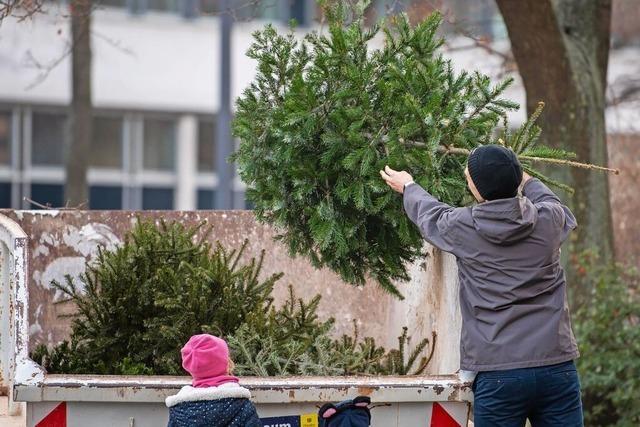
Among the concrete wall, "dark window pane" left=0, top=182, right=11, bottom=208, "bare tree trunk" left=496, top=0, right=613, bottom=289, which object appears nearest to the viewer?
"bare tree trunk" left=496, top=0, right=613, bottom=289

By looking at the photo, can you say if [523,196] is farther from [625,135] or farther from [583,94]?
[625,135]

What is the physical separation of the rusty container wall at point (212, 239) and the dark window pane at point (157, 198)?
19.7 meters

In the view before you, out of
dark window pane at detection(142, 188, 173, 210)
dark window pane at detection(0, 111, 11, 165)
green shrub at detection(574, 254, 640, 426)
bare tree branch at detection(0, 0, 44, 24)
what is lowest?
green shrub at detection(574, 254, 640, 426)

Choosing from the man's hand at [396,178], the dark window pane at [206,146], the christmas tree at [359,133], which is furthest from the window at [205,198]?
the man's hand at [396,178]

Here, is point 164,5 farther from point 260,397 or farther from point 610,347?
point 260,397

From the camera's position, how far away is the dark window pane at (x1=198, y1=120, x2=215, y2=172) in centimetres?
2688

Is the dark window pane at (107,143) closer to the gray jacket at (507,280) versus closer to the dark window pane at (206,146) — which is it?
the dark window pane at (206,146)

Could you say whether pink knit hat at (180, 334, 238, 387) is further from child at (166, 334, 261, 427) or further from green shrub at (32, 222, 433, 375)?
green shrub at (32, 222, 433, 375)

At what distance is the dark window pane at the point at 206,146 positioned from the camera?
2688 cm

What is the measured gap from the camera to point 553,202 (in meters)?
4.64

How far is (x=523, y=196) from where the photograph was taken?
4.68 metres

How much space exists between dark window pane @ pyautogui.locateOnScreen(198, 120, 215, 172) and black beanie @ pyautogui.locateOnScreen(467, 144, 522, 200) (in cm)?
2265

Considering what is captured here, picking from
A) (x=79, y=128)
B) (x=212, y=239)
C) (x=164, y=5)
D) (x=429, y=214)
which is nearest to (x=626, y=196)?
(x=212, y=239)

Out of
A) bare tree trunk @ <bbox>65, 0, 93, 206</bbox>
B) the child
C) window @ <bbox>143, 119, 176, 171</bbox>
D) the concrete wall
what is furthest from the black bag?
window @ <bbox>143, 119, 176, 171</bbox>
